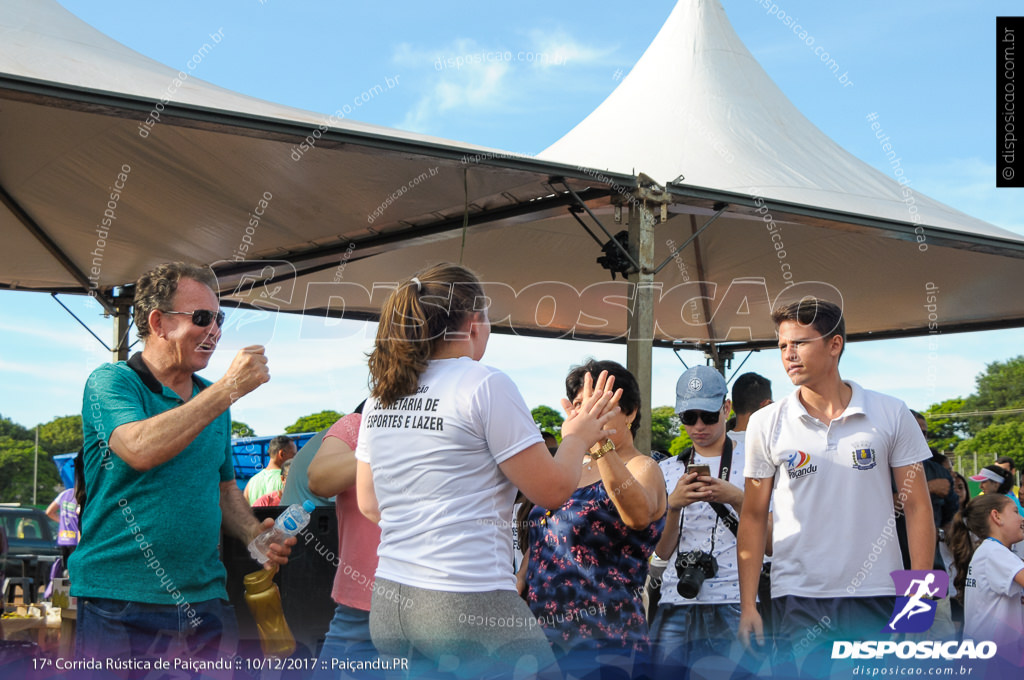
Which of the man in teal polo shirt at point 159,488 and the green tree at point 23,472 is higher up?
the green tree at point 23,472

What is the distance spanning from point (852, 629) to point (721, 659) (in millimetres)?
620

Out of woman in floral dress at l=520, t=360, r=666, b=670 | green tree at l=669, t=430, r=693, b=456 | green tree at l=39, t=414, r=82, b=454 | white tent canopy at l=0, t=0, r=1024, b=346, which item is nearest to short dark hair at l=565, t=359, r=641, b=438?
woman in floral dress at l=520, t=360, r=666, b=670

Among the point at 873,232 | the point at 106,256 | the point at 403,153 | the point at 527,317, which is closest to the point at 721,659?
the point at 403,153

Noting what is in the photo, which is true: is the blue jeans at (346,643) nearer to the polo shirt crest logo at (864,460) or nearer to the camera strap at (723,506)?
the camera strap at (723,506)

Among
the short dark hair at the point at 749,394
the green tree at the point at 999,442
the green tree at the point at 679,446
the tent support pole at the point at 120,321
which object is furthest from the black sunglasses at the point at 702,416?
the green tree at the point at 999,442

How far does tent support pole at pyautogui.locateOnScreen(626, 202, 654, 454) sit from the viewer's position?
645 cm

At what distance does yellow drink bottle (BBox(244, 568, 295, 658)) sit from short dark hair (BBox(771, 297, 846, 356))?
1996mm

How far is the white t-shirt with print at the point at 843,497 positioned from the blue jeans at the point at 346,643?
1408mm

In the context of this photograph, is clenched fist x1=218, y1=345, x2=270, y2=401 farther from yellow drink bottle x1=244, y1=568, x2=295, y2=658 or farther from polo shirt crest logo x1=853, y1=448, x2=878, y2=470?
polo shirt crest logo x1=853, y1=448, x2=878, y2=470

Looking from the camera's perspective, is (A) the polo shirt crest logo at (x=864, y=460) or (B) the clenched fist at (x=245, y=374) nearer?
(B) the clenched fist at (x=245, y=374)

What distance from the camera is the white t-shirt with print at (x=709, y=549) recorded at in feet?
12.1

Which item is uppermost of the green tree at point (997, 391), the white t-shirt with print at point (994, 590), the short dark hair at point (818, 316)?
the green tree at point (997, 391)

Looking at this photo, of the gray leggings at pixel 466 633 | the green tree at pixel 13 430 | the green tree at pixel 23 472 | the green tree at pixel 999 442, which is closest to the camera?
the gray leggings at pixel 466 633

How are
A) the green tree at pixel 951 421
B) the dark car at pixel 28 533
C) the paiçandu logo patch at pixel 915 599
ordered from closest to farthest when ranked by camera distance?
the paiçandu logo patch at pixel 915 599 < the dark car at pixel 28 533 < the green tree at pixel 951 421
